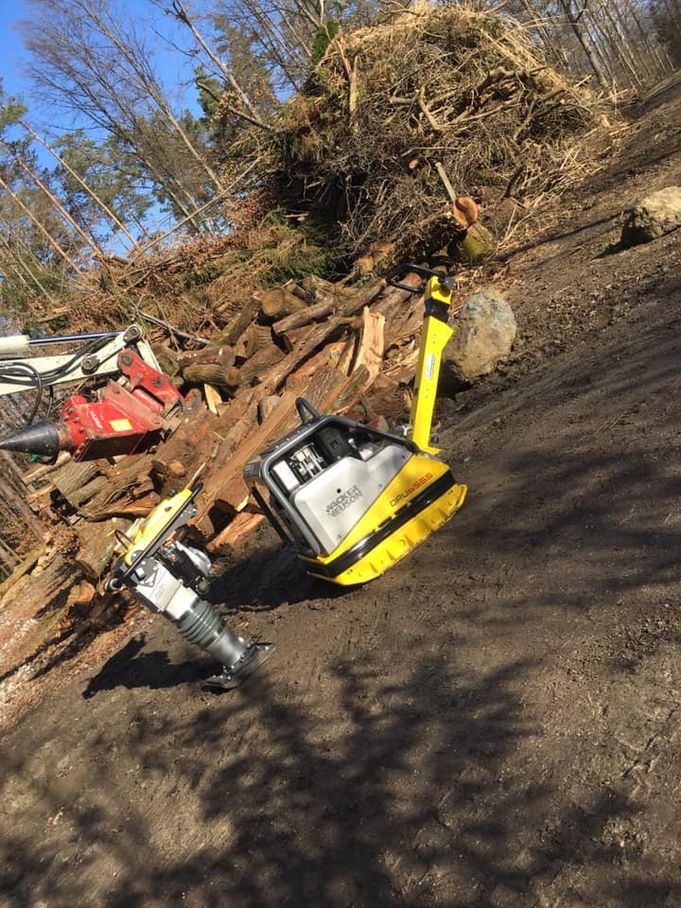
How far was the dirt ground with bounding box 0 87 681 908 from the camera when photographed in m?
2.65

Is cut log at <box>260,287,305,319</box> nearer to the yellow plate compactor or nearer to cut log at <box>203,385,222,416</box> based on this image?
cut log at <box>203,385,222,416</box>

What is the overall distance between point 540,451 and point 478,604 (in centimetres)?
190

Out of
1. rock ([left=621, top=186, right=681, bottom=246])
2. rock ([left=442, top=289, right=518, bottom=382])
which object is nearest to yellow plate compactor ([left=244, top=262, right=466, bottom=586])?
rock ([left=442, top=289, right=518, bottom=382])

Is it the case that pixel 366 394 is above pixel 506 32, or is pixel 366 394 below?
below

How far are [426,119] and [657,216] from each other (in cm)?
A: 630

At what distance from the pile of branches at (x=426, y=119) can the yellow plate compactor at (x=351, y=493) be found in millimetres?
8156

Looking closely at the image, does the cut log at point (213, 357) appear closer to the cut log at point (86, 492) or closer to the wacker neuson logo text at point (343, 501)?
the cut log at point (86, 492)

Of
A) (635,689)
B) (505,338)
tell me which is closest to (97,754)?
(635,689)

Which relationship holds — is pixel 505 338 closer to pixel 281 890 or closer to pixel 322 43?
pixel 281 890

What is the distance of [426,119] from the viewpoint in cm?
1296

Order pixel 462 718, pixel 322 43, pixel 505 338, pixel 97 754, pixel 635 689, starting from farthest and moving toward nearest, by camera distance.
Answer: pixel 322 43
pixel 505 338
pixel 97 754
pixel 462 718
pixel 635 689

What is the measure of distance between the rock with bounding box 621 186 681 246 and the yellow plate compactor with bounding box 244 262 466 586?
516cm

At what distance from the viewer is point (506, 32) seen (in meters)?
13.8

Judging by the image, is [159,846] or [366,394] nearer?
[159,846]
